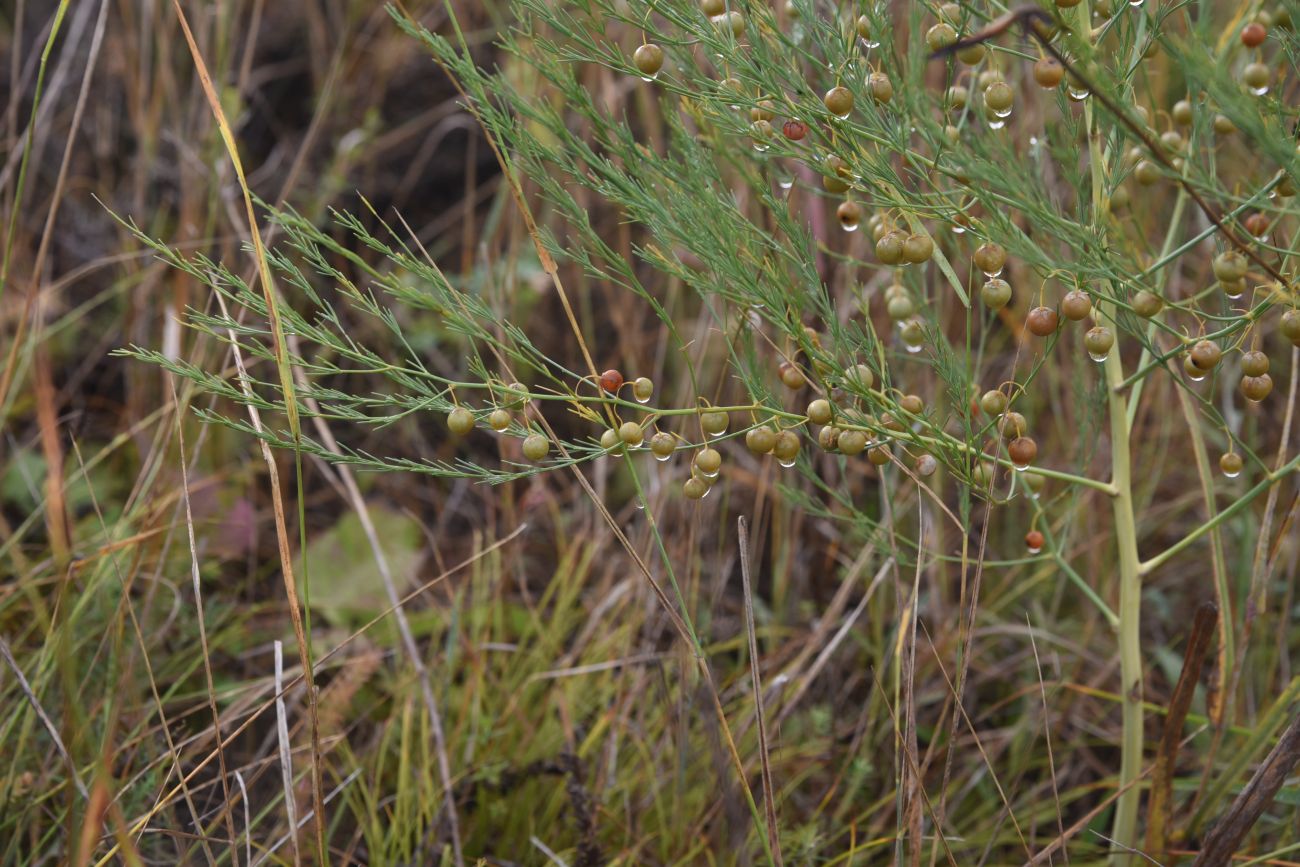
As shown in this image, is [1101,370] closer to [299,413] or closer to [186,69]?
[299,413]

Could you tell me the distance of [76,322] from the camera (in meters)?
1.93

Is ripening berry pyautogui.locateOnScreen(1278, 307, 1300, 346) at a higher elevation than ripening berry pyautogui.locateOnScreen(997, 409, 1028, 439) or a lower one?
higher

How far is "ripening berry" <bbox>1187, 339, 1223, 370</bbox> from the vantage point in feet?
2.40

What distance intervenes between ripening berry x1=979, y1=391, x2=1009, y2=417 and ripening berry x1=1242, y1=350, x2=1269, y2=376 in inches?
6.7

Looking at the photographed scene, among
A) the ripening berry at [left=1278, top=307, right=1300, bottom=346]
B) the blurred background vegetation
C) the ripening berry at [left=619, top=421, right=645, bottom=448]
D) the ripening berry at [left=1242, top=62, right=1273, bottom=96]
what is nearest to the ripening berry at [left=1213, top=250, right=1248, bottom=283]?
the ripening berry at [left=1278, top=307, right=1300, bottom=346]

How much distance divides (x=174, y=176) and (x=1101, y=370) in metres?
1.79

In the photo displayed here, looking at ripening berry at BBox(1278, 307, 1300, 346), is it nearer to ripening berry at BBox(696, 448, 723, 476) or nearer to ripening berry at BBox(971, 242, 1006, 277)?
ripening berry at BBox(971, 242, 1006, 277)

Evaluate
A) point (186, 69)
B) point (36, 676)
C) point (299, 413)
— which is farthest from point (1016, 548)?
point (186, 69)

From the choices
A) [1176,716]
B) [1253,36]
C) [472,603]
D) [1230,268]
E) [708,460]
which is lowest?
[472,603]

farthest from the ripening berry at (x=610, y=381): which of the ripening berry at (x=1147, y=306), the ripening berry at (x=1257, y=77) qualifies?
the ripening berry at (x=1257, y=77)

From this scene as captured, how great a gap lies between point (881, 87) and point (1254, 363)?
1.13 ft

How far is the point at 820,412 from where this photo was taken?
0.81 m

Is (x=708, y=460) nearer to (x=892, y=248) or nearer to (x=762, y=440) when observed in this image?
(x=762, y=440)

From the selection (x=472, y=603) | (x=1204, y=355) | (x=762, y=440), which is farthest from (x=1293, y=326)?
(x=472, y=603)
